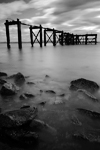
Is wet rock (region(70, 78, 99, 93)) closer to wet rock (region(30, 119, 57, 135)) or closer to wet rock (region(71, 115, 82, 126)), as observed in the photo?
wet rock (region(71, 115, 82, 126))

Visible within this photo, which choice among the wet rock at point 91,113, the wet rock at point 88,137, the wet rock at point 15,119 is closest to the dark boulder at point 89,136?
the wet rock at point 88,137

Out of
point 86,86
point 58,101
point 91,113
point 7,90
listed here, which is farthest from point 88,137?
point 7,90

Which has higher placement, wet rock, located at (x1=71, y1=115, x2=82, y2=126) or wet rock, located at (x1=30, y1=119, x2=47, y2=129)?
wet rock, located at (x1=30, y1=119, x2=47, y2=129)

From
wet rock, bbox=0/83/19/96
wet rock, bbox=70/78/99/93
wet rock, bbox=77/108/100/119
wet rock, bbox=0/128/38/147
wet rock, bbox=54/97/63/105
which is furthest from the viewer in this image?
wet rock, bbox=70/78/99/93

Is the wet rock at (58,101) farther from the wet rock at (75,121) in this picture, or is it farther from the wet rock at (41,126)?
the wet rock at (41,126)

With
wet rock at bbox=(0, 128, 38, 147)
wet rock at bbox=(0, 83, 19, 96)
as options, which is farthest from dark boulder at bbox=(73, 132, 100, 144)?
wet rock at bbox=(0, 83, 19, 96)

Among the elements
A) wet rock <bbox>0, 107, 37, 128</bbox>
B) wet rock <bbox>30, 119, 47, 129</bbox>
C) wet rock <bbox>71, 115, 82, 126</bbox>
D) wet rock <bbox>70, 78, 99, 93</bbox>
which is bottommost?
wet rock <bbox>71, 115, 82, 126</bbox>

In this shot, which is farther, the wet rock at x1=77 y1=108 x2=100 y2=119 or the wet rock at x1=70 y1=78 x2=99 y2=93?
the wet rock at x1=70 y1=78 x2=99 y2=93

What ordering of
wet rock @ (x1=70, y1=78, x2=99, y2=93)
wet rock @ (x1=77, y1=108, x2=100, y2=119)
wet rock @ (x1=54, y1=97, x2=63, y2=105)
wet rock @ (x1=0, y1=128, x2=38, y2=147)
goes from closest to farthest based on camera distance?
wet rock @ (x1=0, y1=128, x2=38, y2=147) → wet rock @ (x1=77, y1=108, x2=100, y2=119) → wet rock @ (x1=54, y1=97, x2=63, y2=105) → wet rock @ (x1=70, y1=78, x2=99, y2=93)

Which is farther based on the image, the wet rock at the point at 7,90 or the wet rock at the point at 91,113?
the wet rock at the point at 7,90

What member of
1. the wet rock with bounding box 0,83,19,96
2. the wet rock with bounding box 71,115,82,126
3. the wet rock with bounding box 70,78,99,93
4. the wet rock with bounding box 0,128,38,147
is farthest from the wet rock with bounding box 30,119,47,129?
the wet rock with bounding box 70,78,99,93

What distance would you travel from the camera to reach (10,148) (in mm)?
1757

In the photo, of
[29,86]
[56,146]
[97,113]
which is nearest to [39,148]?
[56,146]

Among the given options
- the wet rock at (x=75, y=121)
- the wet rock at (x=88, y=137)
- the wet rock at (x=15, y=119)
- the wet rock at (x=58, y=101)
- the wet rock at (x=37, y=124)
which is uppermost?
the wet rock at (x=15, y=119)
